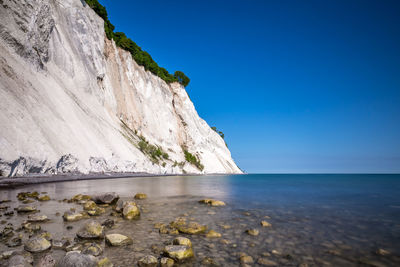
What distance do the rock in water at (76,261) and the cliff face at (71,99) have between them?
16.1 m

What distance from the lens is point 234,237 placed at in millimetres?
5680

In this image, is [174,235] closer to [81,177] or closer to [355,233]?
[355,233]

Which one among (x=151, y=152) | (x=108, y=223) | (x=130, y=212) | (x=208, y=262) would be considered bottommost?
(x=208, y=262)

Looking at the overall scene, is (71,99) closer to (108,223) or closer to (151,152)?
(151,152)

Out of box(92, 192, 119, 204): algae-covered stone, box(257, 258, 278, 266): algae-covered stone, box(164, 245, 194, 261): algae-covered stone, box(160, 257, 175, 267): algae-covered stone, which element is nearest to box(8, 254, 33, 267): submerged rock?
box(160, 257, 175, 267): algae-covered stone

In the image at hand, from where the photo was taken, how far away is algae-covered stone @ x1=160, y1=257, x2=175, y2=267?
12.7 feet

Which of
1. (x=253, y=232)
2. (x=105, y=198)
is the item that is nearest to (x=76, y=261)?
(x=253, y=232)

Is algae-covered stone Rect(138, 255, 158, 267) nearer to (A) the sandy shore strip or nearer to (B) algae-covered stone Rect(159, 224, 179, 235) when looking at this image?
(B) algae-covered stone Rect(159, 224, 179, 235)

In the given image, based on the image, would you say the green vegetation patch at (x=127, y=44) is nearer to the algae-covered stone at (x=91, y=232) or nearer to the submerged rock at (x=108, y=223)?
the submerged rock at (x=108, y=223)

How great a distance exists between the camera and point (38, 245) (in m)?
4.17

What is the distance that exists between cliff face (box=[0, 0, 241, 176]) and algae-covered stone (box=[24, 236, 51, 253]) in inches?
574

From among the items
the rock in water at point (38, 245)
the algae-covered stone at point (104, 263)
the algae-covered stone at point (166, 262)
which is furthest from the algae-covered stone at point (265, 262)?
the rock in water at point (38, 245)

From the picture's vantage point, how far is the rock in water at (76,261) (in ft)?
10.6

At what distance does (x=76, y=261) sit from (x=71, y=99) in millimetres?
31401
